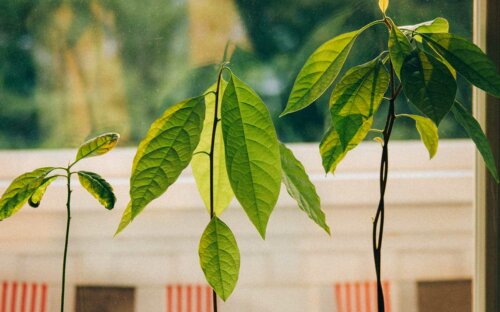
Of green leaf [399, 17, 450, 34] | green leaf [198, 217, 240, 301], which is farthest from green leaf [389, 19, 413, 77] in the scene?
green leaf [198, 217, 240, 301]

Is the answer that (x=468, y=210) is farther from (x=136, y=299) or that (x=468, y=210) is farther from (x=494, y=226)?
(x=136, y=299)

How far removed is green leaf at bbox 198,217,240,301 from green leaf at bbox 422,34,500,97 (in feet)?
1.42

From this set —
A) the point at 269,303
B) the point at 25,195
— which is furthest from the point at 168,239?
the point at 25,195

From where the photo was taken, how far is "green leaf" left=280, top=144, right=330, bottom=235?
2.87 ft

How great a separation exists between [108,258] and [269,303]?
372mm

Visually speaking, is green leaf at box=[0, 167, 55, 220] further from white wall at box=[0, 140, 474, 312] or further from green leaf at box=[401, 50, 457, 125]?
green leaf at box=[401, 50, 457, 125]

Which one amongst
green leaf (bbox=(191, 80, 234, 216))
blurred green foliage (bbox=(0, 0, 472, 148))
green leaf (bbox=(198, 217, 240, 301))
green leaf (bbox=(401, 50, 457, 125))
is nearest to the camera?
green leaf (bbox=(401, 50, 457, 125))

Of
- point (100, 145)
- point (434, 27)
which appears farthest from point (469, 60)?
point (100, 145)

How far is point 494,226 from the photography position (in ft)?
3.88

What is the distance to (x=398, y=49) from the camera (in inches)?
A: 30.8

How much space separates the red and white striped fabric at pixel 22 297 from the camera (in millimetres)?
1198

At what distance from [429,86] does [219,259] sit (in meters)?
0.40

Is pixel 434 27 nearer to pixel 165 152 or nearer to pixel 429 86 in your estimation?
pixel 429 86

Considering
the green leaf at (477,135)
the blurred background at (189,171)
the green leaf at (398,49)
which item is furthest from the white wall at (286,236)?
the green leaf at (398,49)
